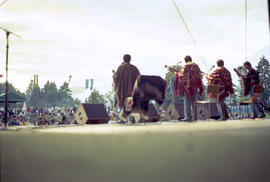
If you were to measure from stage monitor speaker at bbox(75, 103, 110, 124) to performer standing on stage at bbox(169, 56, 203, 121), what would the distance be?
2.07m

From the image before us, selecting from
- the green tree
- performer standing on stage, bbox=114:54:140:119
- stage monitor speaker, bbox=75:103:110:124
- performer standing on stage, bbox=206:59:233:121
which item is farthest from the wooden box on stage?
the green tree

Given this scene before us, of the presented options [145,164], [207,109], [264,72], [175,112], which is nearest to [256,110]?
[207,109]

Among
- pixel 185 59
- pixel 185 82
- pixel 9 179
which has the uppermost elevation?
pixel 185 59

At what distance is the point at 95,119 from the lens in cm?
1000

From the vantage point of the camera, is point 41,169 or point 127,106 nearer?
point 41,169

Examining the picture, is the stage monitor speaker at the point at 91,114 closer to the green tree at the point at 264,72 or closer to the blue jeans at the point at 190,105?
the blue jeans at the point at 190,105

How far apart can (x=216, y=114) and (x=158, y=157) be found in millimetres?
10944

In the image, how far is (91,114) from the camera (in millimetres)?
9906

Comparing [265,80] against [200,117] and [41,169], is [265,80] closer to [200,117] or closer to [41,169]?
[200,117]

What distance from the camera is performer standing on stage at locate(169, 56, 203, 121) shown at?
31.0 ft

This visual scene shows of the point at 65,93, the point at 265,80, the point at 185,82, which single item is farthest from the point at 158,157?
the point at 65,93

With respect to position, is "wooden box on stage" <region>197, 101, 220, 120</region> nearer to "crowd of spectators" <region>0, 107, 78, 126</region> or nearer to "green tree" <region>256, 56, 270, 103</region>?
"crowd of spectators" <region>0, 107, 78, 126</region>

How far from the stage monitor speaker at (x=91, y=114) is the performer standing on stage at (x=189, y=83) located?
2.07m

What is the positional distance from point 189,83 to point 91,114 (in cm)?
266
